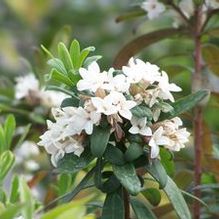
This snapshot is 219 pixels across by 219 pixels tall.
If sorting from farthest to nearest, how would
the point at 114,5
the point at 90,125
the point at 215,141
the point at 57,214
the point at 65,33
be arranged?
the point at 114,5
the point at 65,33
the point at 215,141
the point at 90,125
the point at 57,214

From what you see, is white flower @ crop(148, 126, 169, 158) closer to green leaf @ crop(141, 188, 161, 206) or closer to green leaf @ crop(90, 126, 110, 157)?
green leaf @ crop(90, 126, 110, 157)

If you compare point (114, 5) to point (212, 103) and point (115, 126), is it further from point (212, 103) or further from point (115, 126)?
point (115, 126)

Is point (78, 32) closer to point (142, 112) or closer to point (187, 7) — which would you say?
point (187, 7)

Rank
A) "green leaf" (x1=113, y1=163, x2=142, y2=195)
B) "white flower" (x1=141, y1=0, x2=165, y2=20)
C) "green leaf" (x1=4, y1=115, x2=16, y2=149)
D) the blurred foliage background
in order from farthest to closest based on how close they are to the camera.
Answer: the blurred foliage background → "white flower" (x1=141, y1=0, x2=165, y2=20) → "green leaf" (x1=4, y1=115, x2=16, y2=149) → "green leaf" (x1=113, y1=163, x2=142, y2=195)

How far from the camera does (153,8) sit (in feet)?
4.17

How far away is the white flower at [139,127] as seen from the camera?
0.90 metres

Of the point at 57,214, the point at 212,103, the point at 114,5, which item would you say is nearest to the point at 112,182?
the point at 57,214

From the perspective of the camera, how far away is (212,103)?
1.31 meters

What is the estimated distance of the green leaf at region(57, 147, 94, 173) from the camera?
0.91 meters

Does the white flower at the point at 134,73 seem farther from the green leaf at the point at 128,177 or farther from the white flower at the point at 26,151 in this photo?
the white flower at the point at 26,151

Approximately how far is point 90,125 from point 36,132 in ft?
1.92

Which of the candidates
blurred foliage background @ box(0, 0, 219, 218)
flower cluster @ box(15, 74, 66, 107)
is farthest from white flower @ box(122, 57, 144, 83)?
blurred foliage background @ box(0, 0, 219, 218)

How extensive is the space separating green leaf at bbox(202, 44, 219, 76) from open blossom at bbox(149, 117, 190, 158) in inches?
15.1

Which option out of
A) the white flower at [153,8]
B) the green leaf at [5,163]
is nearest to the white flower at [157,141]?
the green leaf at [5,163]
